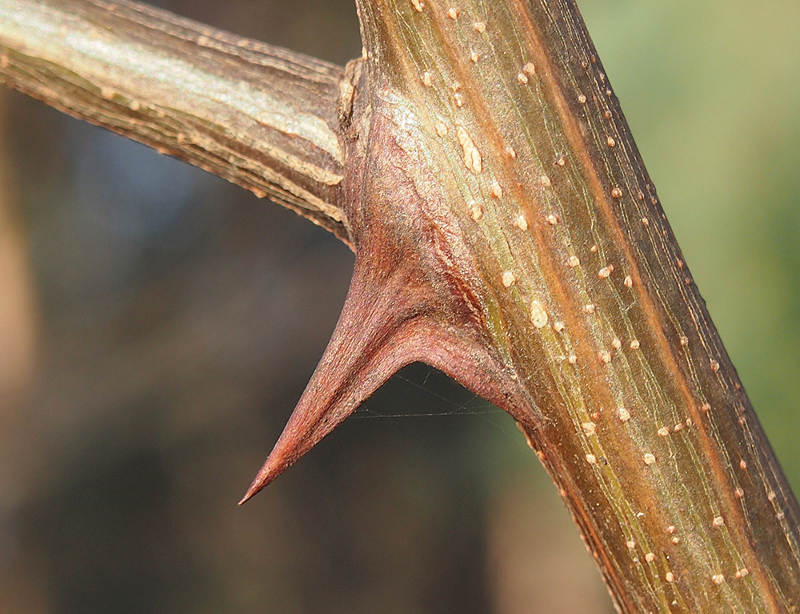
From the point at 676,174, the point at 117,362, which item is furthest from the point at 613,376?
the point at 117,362

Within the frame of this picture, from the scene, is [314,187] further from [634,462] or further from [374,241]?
[634,462]

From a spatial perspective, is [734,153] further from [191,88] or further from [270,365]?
[191,88]

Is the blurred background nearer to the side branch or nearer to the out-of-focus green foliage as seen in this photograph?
the out-of-focus green foliage

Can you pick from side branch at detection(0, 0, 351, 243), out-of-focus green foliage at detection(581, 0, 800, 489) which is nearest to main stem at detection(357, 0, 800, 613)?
side branch at detection(0, 0, 351, 243)

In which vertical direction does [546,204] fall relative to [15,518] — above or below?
above

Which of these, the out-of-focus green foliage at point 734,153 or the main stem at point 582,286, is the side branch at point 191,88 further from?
the out-of-focus green foliage at point 734,153

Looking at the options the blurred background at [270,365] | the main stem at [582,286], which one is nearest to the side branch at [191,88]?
the main stem at [582,286]
